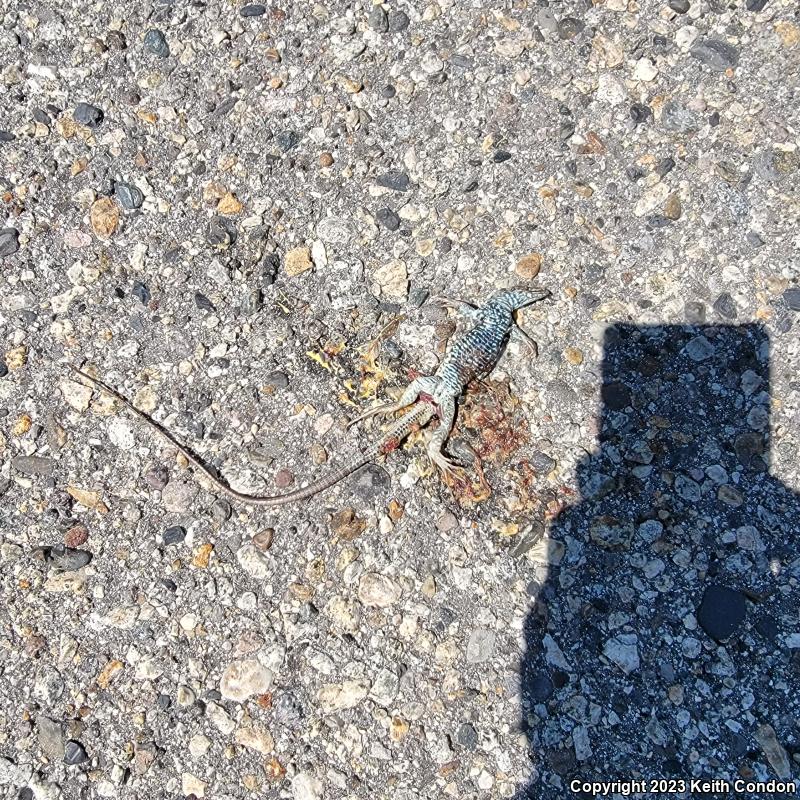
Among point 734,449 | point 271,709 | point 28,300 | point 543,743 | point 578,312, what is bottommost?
point 543,743

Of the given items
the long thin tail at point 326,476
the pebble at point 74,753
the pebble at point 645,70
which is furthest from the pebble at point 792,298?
the pebble at point 74,753

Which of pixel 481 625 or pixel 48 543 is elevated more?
pixel 48 543

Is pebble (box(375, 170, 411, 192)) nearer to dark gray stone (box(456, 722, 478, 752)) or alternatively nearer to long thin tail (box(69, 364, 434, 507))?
long thin tail (box(69, 364, 434, 507))

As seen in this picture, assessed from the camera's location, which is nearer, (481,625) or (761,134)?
(481,625)

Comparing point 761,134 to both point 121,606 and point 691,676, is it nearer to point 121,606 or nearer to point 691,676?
point 691,676

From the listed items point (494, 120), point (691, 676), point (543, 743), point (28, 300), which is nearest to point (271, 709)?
point (543, 743)

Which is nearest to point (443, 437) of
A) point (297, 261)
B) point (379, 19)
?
point (297, 261)

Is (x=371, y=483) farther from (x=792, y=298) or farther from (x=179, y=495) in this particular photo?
(x=792, y=298)

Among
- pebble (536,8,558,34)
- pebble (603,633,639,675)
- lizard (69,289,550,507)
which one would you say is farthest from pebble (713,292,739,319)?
pebble (536,8,558,34)
